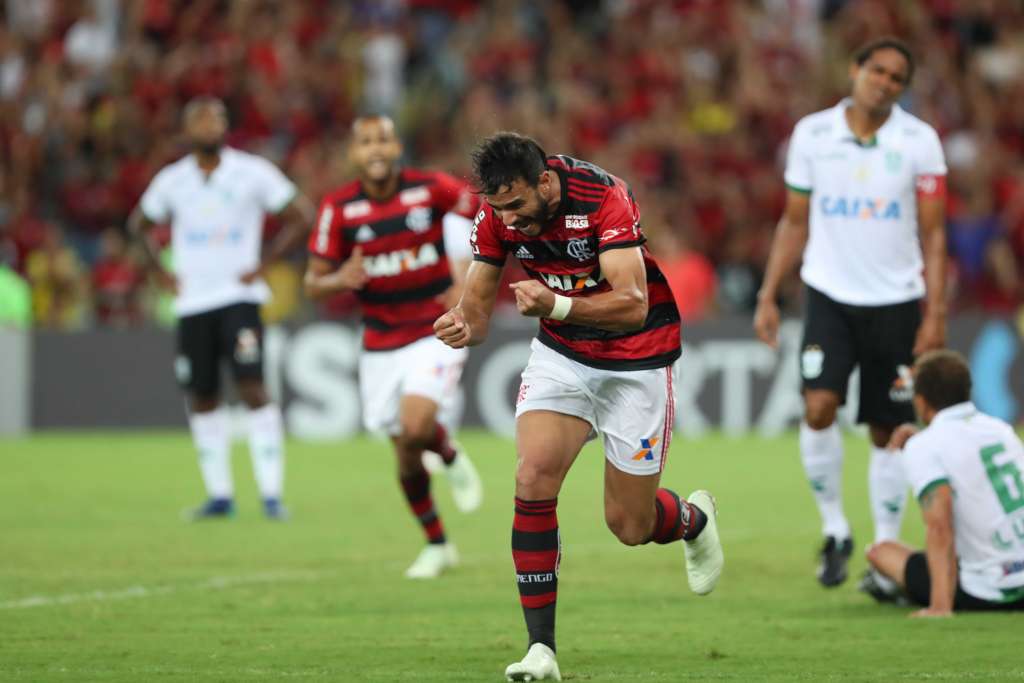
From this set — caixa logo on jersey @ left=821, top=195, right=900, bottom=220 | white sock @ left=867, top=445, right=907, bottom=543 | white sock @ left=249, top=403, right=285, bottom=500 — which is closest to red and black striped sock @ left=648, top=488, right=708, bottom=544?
white sock @ left=867, top=445, right=907, bottom=543

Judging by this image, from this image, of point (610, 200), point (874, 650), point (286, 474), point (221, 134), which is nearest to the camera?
point (610, 200)

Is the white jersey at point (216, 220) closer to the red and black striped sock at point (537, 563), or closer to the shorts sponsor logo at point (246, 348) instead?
the shorts sponsor logo at point (246, 348)

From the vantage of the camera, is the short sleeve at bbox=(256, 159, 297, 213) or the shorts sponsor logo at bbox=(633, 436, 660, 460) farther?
the short sleeve at bbox=(256, 159, 297, 213)

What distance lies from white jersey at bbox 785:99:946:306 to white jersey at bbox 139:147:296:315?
15.7 feet

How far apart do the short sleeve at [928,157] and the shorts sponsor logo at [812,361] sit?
3.41ft

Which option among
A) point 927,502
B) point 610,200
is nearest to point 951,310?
point 927,502

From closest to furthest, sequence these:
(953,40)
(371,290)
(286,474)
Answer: (371,290)
(286,474)
(953,40)

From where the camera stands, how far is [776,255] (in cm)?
914

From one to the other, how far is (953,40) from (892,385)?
15195 millimetres

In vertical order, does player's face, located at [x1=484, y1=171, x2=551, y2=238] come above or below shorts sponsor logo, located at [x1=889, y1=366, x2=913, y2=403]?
above

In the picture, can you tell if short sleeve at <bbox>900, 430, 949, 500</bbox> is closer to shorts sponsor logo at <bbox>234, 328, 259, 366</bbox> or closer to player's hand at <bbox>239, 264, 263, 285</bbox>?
shorts sponsor logo at <bbox>234, 328, 259, 366</bbox>

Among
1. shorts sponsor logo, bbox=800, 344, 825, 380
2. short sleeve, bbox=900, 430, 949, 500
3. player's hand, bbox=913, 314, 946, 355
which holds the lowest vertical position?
short sleeve, bbox=900, 430, 949, 500

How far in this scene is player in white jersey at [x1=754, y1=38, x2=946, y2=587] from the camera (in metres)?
8.90

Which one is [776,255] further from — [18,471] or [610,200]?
[18,471]
